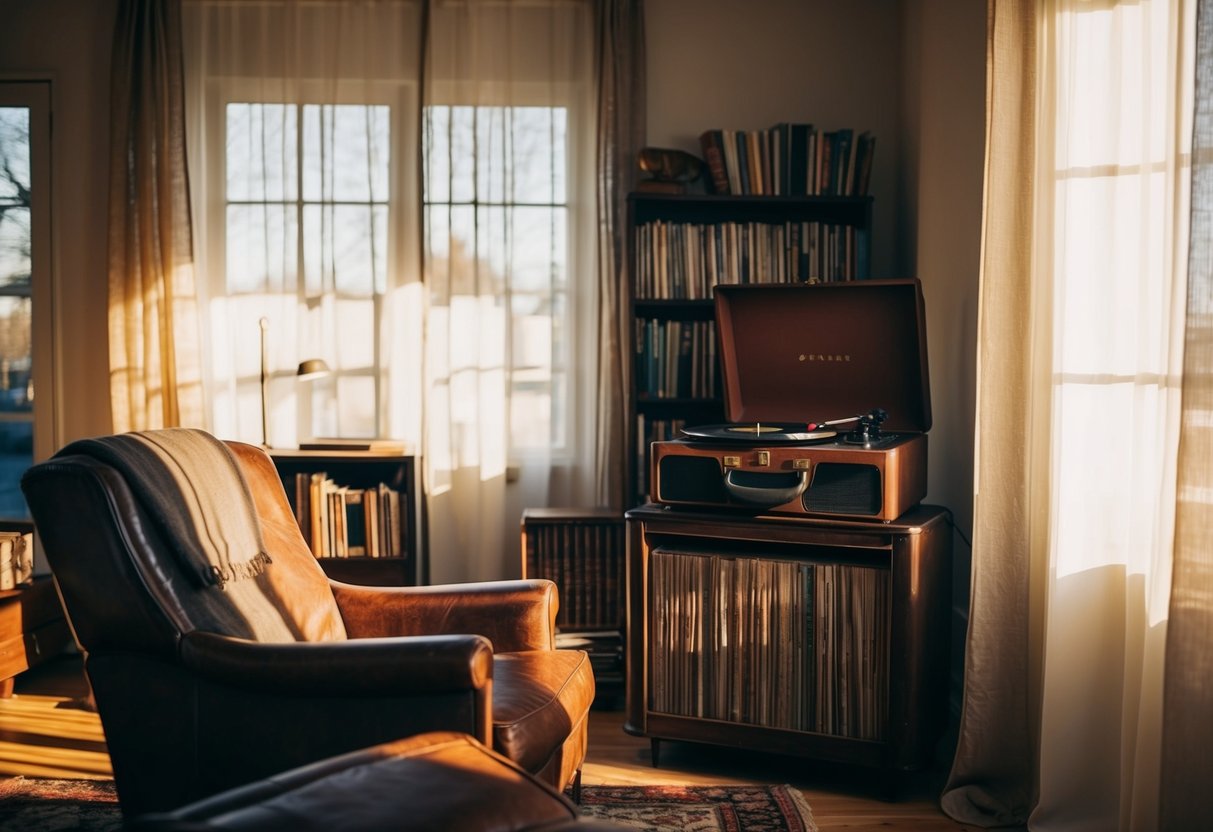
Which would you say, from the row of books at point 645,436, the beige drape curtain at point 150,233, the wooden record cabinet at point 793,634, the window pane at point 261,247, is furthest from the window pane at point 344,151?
the wooden record cabinet at point 793,634

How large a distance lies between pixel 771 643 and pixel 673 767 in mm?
464

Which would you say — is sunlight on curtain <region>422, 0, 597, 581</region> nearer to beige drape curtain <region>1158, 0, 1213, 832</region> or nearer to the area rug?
the area rug

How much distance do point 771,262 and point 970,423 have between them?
811mm

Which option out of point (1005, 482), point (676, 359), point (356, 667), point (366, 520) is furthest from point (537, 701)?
point (676, 359)

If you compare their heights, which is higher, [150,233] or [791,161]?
[791,161]

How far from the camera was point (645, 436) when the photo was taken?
3.38m

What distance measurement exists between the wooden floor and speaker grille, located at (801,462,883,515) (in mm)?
688

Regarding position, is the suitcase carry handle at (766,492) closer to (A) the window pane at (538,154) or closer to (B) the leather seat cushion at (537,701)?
(B) the leather seat cushion at (537,701)

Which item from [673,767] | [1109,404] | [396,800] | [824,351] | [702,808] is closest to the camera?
[396,800]

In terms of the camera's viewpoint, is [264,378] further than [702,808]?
Yes

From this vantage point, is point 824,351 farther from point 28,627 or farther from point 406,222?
point 28,627

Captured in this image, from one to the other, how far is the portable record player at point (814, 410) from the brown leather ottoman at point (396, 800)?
116 centimetres

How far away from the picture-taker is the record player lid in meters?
2.68

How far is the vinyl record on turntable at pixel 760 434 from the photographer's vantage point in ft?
8.11
